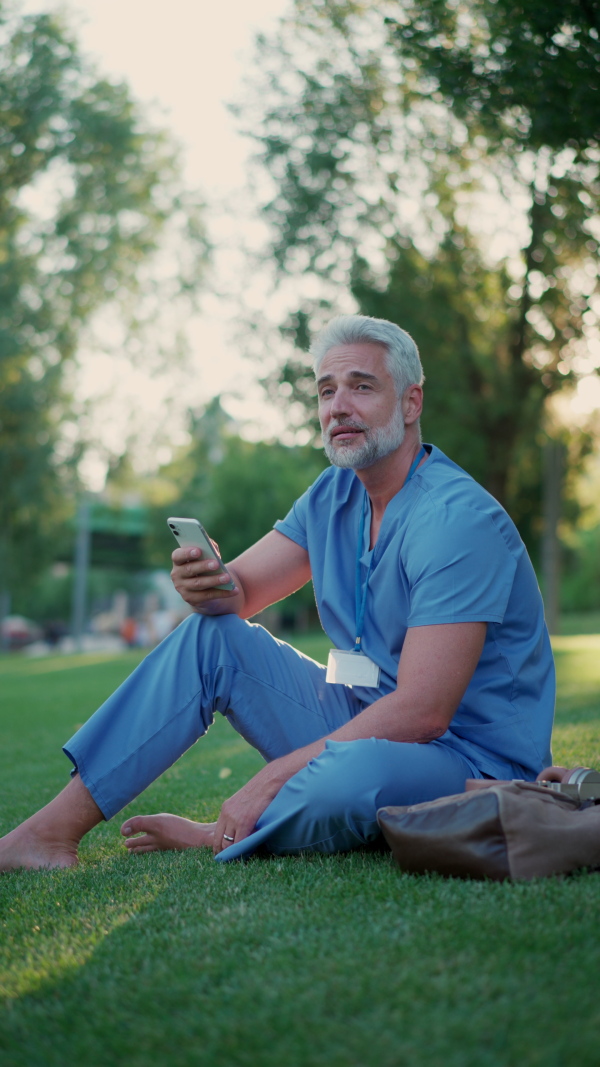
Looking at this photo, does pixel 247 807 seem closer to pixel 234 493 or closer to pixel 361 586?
pixel 361 586

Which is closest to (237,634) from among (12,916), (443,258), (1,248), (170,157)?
(12,916)

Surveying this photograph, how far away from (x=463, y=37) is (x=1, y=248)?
15.3 m

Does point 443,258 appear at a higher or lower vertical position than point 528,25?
lower

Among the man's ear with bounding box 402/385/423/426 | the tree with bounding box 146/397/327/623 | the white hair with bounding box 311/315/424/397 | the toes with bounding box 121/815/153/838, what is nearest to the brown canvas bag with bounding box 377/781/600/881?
the toes with bounding box 121/815/153/838

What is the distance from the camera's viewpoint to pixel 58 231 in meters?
22.7

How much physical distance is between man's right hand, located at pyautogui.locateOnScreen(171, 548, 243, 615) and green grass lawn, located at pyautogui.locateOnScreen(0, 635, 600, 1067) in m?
0.80

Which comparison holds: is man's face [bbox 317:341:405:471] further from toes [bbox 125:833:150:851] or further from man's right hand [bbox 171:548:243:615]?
toes [bbox 125:833:150:851]

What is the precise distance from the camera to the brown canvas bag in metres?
2.28

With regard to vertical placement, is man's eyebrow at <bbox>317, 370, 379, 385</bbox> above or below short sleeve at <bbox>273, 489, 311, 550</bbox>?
above

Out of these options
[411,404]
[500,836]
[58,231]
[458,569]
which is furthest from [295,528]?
[58,231]

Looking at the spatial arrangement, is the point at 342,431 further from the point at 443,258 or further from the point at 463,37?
the point at 443,258

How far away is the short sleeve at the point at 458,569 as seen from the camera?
278 cm

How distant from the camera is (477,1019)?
5.15 feet

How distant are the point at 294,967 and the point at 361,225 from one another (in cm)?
1547
